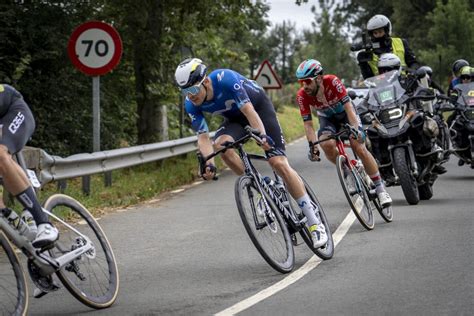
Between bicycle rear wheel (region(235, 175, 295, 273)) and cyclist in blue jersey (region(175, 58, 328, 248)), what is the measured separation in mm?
324

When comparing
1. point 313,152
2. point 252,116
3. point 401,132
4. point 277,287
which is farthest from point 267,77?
point 277,287

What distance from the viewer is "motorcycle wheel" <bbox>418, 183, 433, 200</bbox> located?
15.5m

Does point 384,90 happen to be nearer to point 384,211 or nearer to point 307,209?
point 384,211

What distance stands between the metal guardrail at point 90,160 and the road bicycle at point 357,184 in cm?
303

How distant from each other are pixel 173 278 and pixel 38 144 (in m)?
12.9

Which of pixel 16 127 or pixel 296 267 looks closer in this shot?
pixel 16 127

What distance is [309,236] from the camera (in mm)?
10164

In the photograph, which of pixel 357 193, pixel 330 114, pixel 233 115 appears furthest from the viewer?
pixel 330 114

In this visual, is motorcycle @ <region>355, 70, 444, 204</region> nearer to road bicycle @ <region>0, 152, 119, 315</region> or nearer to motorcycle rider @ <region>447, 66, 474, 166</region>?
motorcycle rider @ <region>447, 66, 474, 166</region>

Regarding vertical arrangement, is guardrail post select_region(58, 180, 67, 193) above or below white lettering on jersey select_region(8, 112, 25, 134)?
below

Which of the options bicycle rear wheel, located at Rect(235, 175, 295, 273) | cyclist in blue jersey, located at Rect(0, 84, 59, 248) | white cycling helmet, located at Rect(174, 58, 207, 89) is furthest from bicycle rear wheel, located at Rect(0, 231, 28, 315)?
white cycling helmet, located at Rect(174, 58, 207, 89)

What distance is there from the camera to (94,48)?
16.2 meters

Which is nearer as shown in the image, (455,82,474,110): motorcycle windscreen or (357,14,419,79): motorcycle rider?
(357,14,419,79): motorcycle rider

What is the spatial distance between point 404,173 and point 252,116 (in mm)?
4950
